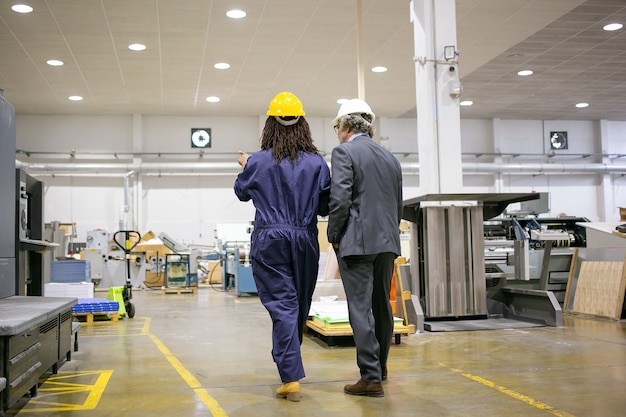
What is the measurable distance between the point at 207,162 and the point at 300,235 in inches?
606

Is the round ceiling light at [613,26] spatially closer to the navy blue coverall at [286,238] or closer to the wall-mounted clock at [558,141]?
the wall-mounted clock at [558,141]

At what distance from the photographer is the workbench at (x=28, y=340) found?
285 cm

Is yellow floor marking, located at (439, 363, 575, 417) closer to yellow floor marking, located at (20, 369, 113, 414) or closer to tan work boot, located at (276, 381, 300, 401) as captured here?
tan work boot, located at (276, 381, 300, 401)

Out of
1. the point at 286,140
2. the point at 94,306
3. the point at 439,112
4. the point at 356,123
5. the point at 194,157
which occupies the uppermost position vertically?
the point at 194,157

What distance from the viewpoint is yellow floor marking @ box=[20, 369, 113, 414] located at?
3389mm

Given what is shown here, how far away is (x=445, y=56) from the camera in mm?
7227

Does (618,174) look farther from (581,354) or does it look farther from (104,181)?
(581,354)

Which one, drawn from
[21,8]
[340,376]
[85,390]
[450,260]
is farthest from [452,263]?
[21,8]

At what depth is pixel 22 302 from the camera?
4.12m

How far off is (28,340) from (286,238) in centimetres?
144

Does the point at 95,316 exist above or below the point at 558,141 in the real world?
below

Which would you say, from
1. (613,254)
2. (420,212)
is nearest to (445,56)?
(420,212)

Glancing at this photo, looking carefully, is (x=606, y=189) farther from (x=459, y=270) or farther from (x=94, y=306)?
(x=94, y=306)

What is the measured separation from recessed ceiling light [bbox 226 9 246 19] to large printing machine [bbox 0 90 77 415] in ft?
18.0
